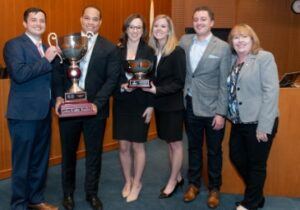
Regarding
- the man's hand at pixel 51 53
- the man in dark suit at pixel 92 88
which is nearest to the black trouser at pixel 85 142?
the man in dark suit at pixel 92 88

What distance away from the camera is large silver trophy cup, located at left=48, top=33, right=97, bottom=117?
109 inches

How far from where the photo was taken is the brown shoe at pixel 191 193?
336cm

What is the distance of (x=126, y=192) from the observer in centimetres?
349

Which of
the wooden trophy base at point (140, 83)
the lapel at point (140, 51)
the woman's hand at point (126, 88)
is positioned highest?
the lapel at point (140, 51)

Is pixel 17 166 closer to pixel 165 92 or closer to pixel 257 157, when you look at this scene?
pixel 165 92

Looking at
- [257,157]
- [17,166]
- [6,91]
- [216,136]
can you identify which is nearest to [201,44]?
[216,136]

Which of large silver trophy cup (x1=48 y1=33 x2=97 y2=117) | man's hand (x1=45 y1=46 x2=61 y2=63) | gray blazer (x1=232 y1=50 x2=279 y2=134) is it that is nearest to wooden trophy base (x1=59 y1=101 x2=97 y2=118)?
large silver trophy cup (x1=48 y1=33 x2=97 y2=117)

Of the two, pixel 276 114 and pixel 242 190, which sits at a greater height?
pixel 276 114

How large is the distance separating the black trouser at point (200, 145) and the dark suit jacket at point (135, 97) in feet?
1.15

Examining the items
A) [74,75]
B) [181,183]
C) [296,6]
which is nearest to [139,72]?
[74,75]

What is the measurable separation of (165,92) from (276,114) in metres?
0.83

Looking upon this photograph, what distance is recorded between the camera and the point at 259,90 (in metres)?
2.86

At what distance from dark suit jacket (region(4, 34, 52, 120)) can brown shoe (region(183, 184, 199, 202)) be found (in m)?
1.35

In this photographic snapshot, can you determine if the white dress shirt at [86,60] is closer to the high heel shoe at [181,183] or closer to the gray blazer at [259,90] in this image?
the gray blazer at [259,90]
